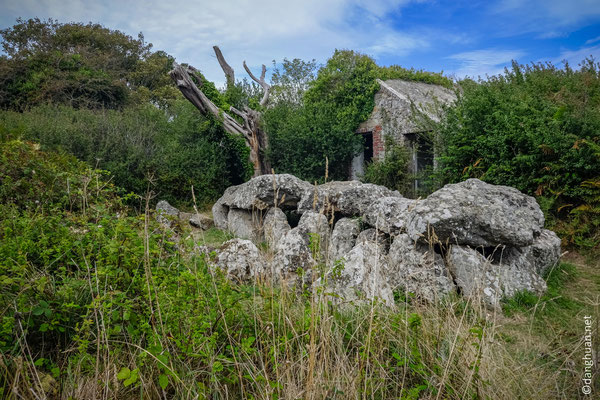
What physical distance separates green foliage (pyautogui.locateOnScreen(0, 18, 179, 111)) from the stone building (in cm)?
1487

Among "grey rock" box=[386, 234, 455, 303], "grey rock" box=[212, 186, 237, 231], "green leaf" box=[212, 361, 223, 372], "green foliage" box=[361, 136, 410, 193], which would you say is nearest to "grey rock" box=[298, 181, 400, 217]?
"grey rock" box=[386, 234, 455, 303]

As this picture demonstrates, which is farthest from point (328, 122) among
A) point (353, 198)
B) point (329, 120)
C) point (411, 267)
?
point (411, 267)

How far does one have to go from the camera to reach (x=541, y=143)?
7227 millimetres

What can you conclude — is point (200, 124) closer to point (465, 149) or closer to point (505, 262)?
point (465, 149)

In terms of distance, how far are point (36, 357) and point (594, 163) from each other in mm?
8723

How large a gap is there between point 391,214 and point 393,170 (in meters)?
6.33

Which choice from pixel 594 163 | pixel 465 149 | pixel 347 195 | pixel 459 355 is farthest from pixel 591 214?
pixel 459 355

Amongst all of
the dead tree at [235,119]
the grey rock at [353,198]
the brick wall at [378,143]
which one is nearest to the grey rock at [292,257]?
the grey rock at [353,198]

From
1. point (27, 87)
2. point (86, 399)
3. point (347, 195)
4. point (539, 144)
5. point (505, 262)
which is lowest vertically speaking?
point (505, 262)

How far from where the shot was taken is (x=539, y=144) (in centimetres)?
720

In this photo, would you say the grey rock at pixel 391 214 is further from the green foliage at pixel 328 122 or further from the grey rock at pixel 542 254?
the green foliage at pixel 328 122

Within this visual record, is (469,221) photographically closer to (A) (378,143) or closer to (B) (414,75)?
(A) (378,143)

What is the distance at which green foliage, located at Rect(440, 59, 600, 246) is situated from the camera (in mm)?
6762

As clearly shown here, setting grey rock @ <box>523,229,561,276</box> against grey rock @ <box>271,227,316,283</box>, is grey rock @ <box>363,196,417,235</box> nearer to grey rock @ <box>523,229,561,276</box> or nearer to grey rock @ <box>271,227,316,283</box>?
grey rock @ <box>271,227,316,283</box>
